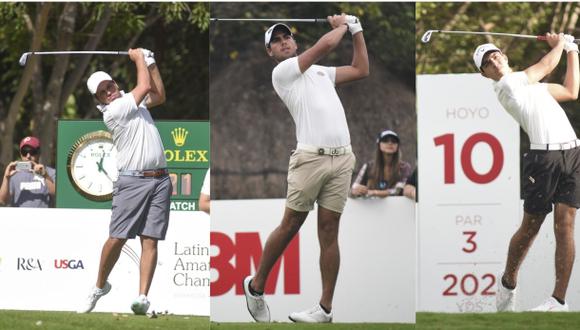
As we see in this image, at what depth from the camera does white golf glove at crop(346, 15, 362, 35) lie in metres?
7.93

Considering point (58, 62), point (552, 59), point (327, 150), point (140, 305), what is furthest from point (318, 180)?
point (58, 62)

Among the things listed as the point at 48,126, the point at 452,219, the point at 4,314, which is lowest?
the point at 4,314

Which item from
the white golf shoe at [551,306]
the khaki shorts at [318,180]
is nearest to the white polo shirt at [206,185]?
the khaki shorts at [318,180]

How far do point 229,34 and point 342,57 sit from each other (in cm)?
73

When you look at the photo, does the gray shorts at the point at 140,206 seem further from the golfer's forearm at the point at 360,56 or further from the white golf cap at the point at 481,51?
the white golf cap at the point at 481,51

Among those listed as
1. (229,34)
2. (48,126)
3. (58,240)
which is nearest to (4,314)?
(58,240)

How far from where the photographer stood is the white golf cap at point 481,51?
848 centimetres

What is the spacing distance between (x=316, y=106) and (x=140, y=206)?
1367 mm

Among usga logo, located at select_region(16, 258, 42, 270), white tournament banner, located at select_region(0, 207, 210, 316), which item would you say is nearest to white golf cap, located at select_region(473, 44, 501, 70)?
white tournament banner, located at select_region(0, 207, 210, 316)

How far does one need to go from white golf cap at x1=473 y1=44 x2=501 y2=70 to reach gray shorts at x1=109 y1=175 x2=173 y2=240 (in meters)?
2.18

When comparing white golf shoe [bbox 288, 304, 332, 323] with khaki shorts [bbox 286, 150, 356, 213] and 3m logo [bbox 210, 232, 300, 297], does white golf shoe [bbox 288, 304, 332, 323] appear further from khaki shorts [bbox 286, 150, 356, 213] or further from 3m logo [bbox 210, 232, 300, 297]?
khaki shorts [bbox 286, 150, 356, 213]

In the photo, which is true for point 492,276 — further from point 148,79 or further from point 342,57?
point 148,79

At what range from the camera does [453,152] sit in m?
8.76

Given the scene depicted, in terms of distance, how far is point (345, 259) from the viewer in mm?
8156
